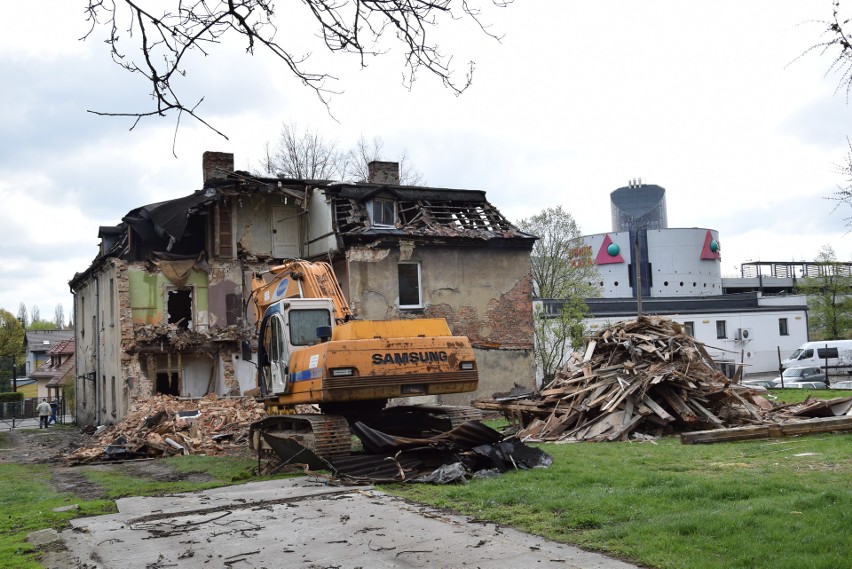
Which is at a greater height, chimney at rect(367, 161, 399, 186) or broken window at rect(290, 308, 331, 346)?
chimney at rect(367, 161, 399, 186)

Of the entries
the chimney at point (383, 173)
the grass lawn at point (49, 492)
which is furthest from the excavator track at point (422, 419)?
the chimney at point (383, 173)

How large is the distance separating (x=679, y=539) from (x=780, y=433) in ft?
31.4

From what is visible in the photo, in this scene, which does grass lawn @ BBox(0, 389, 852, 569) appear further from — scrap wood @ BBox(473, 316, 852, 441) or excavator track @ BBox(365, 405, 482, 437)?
excavator track @ BBox(365, 405, 482, 437)

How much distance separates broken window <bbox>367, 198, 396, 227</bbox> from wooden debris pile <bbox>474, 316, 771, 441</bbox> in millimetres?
9741

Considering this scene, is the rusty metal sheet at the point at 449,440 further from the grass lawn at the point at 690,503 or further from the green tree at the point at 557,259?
the green tree at the point at 557,259

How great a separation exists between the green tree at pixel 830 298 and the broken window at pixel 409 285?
3790cm

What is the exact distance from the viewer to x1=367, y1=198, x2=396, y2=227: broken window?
28.1 metres

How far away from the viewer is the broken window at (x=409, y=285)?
91.2ft

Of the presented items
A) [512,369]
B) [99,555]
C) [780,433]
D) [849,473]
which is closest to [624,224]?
[512,369]

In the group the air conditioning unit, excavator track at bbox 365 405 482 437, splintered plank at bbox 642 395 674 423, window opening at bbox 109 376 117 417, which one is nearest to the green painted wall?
window opening at bbox 109 376 117 417

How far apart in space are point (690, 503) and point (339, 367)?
6.72 metres

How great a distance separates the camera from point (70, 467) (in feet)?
66.5

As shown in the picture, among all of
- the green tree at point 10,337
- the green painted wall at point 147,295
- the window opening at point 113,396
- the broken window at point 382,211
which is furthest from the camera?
the green tree at point 10,337

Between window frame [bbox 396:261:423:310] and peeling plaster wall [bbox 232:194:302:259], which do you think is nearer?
window frame [bbox 396:261:423:310]
